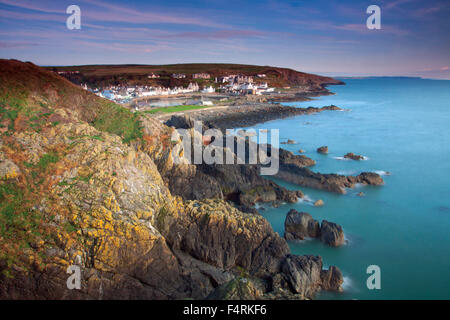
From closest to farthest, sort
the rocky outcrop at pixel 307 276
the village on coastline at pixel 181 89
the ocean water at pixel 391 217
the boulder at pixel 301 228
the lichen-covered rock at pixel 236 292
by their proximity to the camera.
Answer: the lichen-covered rock at pixel 236 292 < the rocky outcrop at pixel 307 276 < the ocean water at pixel 391 217 < the boulder at pixel 301 228 < the village on coastline at pixel 181 89

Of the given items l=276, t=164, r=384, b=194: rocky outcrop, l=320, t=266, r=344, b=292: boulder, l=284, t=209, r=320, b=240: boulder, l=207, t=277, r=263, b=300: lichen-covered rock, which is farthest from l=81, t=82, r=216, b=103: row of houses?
l=207, t=277, r=263, b=300: lichen-covered rock

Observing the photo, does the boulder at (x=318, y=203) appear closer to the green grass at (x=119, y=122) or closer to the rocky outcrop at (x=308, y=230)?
the rocky outcrop at (x=308, y=230)

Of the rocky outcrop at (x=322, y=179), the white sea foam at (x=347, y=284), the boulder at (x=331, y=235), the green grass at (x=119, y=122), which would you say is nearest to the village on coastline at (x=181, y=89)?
the rocky outcrop at (x=322, y=179)

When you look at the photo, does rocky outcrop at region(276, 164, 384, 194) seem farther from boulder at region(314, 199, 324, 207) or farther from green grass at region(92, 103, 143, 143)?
green grass at region(92, 103, 143, 143)

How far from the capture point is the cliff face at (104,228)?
314 inches

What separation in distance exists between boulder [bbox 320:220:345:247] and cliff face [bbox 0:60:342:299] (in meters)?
3.22

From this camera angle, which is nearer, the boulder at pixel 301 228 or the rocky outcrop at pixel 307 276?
the rocky outcrop at pixel 307 276

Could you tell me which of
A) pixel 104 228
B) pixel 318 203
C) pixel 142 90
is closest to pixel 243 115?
pixel 318 203

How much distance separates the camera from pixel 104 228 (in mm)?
8594

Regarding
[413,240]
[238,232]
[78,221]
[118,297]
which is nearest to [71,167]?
[78,221]

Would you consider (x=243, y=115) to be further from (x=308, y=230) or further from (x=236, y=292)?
(x=236, y=292)

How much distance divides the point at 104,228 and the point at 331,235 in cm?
978

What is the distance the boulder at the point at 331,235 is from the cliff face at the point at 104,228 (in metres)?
3.22
